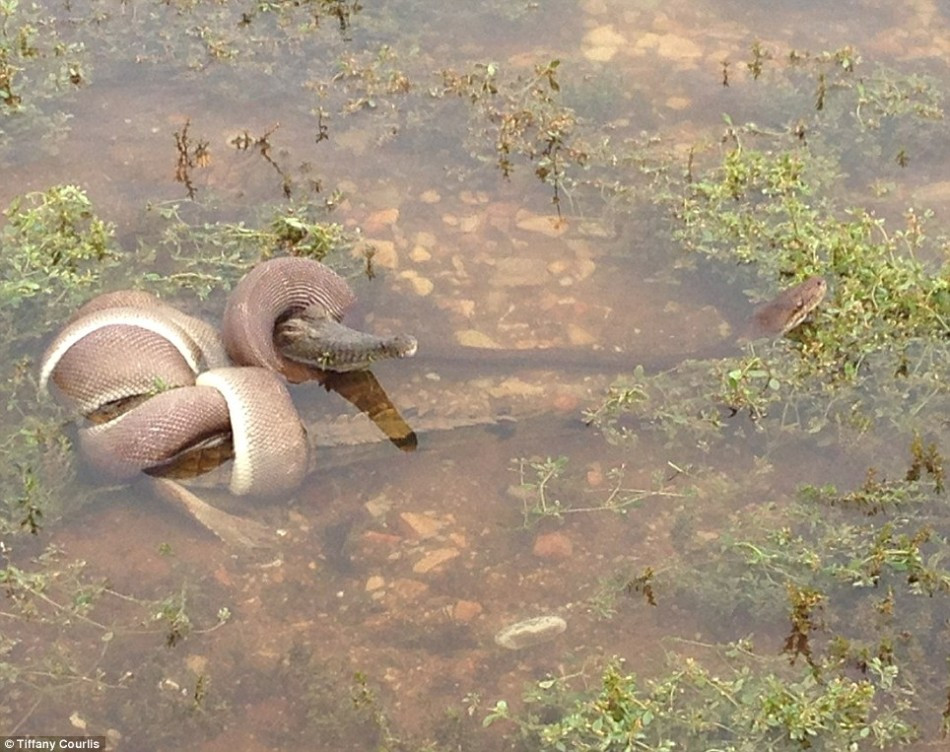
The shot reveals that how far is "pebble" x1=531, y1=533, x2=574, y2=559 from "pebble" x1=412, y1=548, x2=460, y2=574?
14.8 inches

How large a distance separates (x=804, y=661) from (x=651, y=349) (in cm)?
210

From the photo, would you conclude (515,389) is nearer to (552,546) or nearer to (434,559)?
(552,546)

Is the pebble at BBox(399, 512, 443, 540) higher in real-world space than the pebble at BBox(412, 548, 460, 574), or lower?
higher

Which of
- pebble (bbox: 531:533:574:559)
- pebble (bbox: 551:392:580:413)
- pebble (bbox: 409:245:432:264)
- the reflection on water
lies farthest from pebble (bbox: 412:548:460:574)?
pebble (bbox: 409:245:432:264)

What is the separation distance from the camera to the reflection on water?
5.21 meters

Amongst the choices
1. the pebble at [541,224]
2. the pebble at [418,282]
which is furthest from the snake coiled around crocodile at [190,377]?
the pebble at [541,224]

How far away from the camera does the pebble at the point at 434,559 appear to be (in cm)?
562

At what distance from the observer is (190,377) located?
20.0ft

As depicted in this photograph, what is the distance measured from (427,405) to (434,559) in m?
1.03

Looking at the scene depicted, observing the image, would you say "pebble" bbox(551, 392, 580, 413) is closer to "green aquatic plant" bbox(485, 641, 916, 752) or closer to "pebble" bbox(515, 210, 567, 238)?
"pebble" bbox(515, 210, 567, 238)

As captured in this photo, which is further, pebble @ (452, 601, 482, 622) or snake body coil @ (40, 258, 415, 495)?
snake body coil @ (40, 258, 415, 495)

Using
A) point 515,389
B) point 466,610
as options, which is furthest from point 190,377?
point 466,610

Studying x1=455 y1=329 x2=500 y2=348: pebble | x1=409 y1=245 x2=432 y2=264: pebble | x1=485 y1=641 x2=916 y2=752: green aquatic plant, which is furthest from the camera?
x1=409 y1=245 x2=432 y2=264: pebble

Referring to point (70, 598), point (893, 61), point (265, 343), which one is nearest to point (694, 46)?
point (893, 61)
